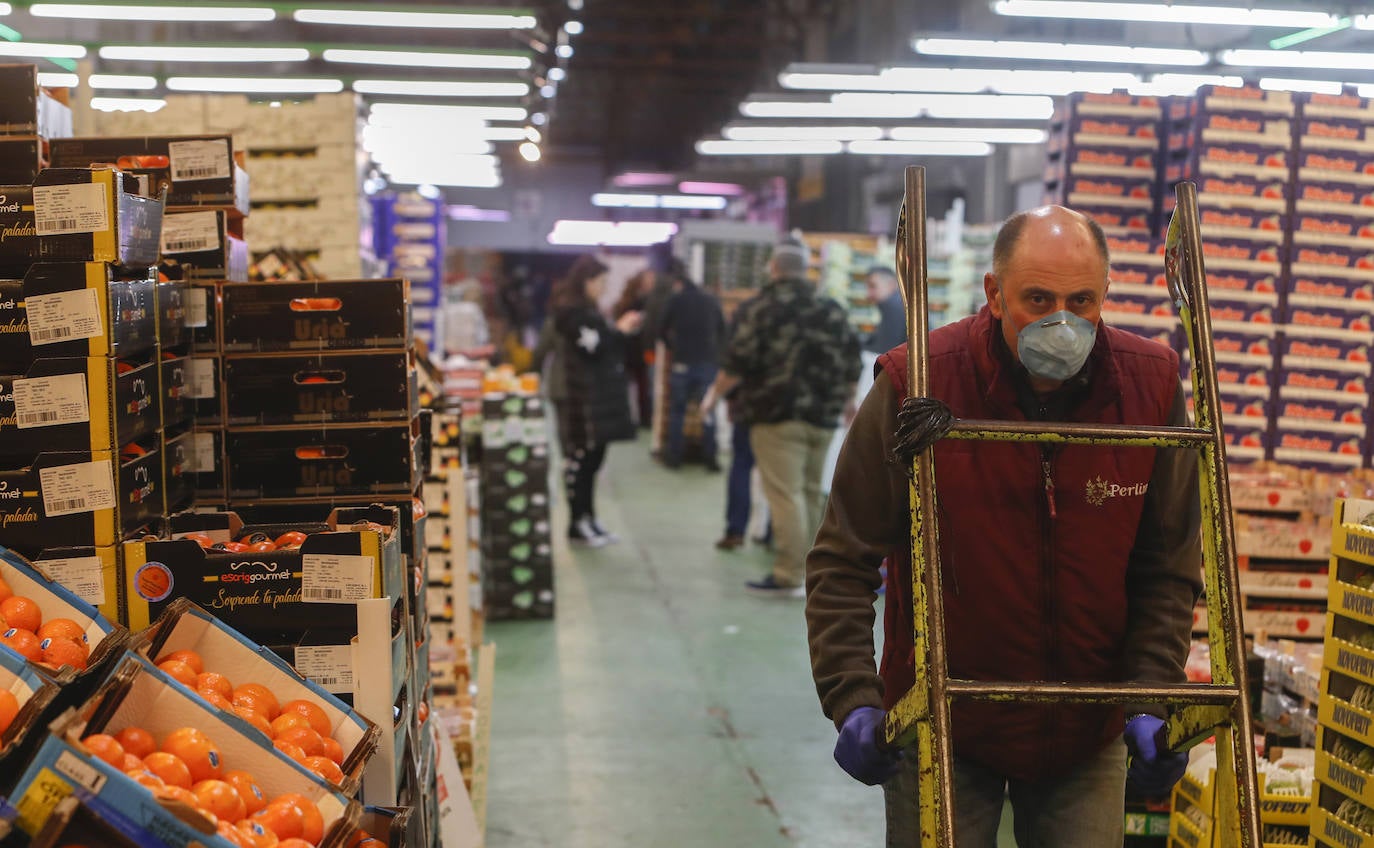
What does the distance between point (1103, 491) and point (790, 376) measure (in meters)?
5.13

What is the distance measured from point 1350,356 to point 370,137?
11.2m

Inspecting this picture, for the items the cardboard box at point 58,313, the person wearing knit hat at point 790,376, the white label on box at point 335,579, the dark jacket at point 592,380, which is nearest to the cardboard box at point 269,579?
the white label on box at point 335,579

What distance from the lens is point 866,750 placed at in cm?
209

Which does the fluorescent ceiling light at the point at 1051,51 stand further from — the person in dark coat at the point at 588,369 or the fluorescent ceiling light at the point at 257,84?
the fluorescent ceiling light at the point at 257,84

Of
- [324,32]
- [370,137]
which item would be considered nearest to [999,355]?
[370,137]

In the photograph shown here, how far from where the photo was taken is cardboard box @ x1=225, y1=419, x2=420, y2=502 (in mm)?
3320

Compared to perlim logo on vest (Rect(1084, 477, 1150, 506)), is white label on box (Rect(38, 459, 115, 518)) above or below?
below

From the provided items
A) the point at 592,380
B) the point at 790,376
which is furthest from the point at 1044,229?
the point at 592,380

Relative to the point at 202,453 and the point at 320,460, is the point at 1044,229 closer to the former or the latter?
the point at 320,460

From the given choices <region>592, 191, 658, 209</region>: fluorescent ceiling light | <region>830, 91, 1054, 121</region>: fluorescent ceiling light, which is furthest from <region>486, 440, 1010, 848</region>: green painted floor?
<region>592, 191, 658, 209</region>: fluorescent ceiling light

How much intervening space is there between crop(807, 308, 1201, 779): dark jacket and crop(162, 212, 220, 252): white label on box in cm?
203

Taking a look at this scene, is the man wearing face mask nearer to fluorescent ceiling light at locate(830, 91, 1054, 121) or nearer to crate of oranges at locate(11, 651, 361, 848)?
crate of oranges at locate(11, 651, 361, 848)

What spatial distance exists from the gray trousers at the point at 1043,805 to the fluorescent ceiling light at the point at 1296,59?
739 cm

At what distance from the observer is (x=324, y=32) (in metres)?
19.8
